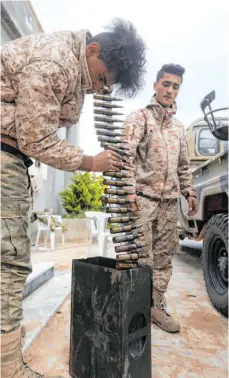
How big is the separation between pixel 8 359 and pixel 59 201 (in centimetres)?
935

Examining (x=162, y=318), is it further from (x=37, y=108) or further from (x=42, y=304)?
(x=37, y=108)

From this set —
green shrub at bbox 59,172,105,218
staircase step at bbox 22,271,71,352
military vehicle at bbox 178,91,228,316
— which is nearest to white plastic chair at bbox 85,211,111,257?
staircase step at bbox 22,271,71,352

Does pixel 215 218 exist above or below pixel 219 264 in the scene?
above

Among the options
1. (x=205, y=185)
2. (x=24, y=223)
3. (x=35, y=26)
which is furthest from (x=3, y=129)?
(x=35, y=26)

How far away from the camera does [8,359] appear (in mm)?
1510

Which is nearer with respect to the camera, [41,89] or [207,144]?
[41,89]

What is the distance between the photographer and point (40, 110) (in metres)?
1.37

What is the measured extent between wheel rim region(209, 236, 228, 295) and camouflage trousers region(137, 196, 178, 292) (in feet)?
2.03

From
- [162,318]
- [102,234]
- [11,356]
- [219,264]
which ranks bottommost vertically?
[162,318]

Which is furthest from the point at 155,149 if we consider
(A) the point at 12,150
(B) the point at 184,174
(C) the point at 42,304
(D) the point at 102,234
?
(D) the point at 102,234

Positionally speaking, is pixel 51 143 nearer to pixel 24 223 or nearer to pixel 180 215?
pixel 24 223

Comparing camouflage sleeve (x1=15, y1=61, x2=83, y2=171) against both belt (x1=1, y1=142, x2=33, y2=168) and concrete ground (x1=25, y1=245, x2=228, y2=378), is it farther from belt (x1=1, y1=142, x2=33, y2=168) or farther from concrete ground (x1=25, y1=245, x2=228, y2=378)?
concrete ground (x1=25, y1=245, x2=228, y2=378)

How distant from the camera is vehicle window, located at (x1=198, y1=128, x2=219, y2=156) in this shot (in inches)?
208

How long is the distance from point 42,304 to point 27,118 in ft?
6.62
